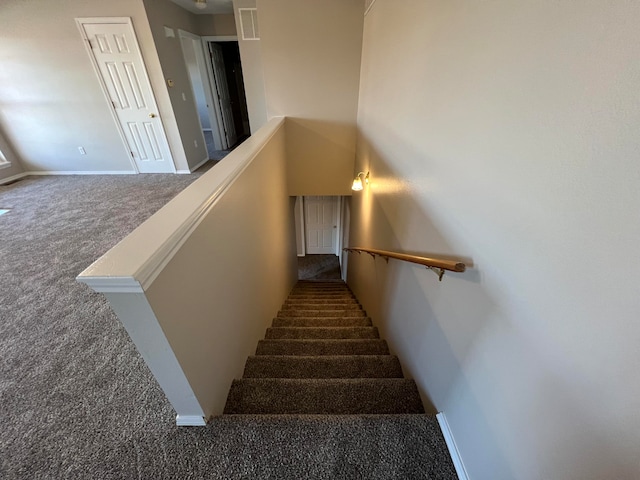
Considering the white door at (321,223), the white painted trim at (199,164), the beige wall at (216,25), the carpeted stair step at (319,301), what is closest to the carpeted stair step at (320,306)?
the carpeted stair step at (319,301)

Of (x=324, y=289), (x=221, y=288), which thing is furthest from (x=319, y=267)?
(x=221, y=288)

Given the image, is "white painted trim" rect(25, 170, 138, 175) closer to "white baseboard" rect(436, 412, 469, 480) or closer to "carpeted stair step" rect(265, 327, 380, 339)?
"carpeted stair step" rect(265, 327, 380, 339)

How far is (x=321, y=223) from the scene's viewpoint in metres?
6.12

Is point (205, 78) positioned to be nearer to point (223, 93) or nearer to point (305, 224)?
point (223, 93)

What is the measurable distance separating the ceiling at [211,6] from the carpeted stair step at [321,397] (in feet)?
17.3

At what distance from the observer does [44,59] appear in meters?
3.75

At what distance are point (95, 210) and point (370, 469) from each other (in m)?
4.01

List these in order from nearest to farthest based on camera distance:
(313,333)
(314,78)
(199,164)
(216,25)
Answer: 1. (313,333)
2. (314,78)
3. (216,25)
4. (199,164)

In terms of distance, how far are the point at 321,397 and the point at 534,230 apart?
1.18 m

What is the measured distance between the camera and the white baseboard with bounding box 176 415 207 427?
3.52 ft

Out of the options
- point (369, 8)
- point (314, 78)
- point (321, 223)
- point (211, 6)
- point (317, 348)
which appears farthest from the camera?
point (321, 223)

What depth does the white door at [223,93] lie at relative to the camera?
5.53 metres

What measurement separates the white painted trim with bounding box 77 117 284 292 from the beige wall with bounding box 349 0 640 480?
948 mm

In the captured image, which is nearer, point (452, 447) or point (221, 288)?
point (452, 447)
